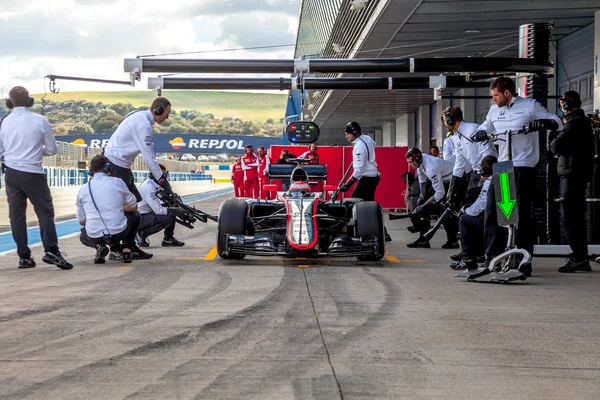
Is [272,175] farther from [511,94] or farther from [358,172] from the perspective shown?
[511,94]

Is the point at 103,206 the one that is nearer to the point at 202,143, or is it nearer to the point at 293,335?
the point at 293,335

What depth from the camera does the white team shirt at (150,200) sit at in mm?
10555

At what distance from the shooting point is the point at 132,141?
9102 millimetres

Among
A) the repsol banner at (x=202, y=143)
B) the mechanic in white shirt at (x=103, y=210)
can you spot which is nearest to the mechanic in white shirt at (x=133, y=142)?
the mechanic in white shirt at (x=103, y=210)

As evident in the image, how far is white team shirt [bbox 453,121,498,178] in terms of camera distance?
862 centimetres

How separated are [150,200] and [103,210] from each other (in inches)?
82.0

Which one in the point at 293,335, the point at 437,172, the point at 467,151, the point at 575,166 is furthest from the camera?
the point at 437,172

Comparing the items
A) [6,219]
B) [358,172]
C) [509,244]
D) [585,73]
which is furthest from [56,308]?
[585,73]

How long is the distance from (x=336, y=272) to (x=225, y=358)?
3.94 m

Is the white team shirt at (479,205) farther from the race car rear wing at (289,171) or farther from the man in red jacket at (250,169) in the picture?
the man in red jacket at (250,169)

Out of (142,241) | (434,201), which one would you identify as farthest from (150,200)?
(434,201)

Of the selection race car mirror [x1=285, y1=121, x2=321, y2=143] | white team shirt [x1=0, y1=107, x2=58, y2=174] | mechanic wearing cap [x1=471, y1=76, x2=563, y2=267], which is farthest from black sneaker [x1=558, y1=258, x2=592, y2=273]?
white team shirt [x1=0, y1=107, x2=58, y2=174]

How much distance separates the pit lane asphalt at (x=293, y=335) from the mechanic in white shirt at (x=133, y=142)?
57.4 inches

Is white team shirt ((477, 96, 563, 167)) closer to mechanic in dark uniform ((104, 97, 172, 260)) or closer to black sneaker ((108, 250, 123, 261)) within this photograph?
mechanic in dark uniform ((104, 97, 172, 260))
